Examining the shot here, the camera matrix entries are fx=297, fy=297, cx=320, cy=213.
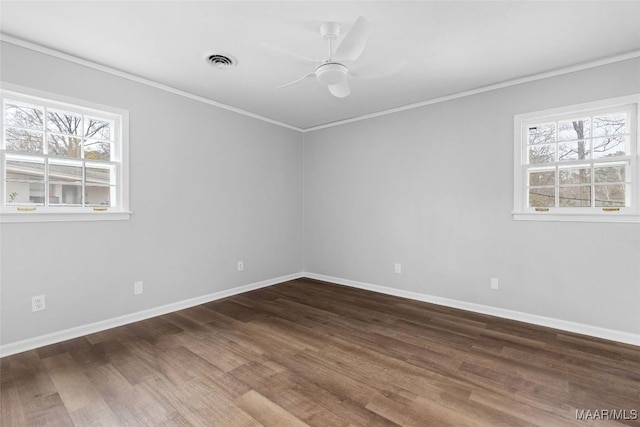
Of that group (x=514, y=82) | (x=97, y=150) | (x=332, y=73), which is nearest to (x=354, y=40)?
(x=332, y=73)

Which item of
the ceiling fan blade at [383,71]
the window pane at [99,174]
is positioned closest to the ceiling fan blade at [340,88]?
the ceiling fan blade at [383,71]

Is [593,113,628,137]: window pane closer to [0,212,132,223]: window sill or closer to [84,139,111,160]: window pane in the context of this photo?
[0,212,132,223]: window sill

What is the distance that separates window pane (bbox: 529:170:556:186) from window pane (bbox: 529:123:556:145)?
318 millimetres

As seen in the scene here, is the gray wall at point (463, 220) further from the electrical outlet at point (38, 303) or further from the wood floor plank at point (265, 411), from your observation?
the electrical outlet at point (38, 303)

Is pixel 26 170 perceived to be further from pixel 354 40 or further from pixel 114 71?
pixel 354 40

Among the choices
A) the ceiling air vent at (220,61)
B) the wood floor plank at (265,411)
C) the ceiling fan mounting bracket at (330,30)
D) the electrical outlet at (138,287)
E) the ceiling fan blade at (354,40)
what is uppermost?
the ceiling air vent at (220,61)

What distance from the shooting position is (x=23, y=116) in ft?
8.42

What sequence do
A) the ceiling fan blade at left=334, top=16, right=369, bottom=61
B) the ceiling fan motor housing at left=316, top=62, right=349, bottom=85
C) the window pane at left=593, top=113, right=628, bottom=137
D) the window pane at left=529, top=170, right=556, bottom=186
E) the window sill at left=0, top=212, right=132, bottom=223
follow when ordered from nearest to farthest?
the ceiling fan blade at left=334, top=16, right=369, bottom=61 → the ceiling fan motor housing at left=316, top=62, right=349, bottom=85 → the window sill at left=0, top=212, right=132, bottom=223 → the window pane at left=593, top=113, right=628, bottom=137 → the window pane at left=529, top=170, right=556, bottom=186

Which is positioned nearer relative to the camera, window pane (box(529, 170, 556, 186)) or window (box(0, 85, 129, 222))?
window (box(0, 85, 129, 222))

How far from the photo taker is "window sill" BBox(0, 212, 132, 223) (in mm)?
2441

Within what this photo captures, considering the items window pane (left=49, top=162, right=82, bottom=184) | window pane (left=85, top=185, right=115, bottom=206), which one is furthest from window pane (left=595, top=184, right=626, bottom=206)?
window pane (left=49, top=162, right=82, bottom=184)

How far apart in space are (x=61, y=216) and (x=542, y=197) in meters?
4.74

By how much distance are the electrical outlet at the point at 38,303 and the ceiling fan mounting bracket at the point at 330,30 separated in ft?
10.7

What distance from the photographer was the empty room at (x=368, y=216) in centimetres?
201
